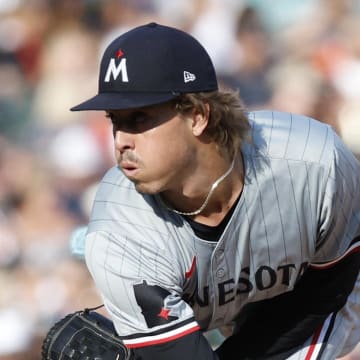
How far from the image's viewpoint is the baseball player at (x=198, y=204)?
226 centimetres

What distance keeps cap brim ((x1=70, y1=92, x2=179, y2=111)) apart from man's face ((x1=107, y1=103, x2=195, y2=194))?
0.04 meters

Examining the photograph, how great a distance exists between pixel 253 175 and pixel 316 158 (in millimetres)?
196

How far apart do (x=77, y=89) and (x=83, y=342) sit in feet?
7.94

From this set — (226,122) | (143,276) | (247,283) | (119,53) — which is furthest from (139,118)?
(247,283)

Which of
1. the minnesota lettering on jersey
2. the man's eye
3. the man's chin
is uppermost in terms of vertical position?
the man's eye

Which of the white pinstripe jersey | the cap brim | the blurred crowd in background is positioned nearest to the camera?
the cap brim

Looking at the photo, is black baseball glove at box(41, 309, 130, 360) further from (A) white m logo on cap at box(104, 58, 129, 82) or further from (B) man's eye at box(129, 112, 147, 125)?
(A) white m logo on cap at box(104, 58, 129, 82)

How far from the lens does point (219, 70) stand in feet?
15.6

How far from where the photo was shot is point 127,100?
2205 mm

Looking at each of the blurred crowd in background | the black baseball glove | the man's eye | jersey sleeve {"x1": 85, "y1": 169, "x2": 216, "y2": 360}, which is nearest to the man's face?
the man's eye

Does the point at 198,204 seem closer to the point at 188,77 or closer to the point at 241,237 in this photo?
the point at 241,237

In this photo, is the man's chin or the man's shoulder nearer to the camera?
the man's chin

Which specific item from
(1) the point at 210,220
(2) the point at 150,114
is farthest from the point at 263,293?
(2) the point at 150,114

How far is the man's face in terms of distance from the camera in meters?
2.25
